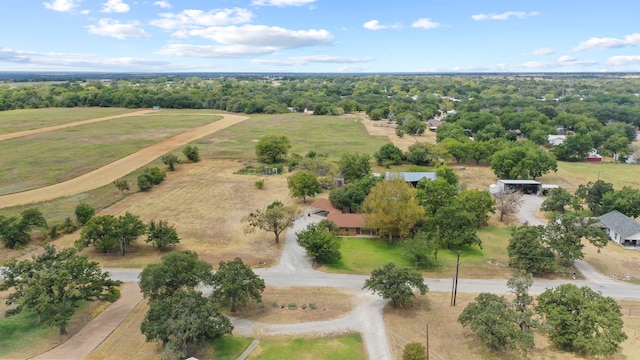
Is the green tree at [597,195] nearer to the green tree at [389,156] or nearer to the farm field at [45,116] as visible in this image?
the green tree at [389,156]

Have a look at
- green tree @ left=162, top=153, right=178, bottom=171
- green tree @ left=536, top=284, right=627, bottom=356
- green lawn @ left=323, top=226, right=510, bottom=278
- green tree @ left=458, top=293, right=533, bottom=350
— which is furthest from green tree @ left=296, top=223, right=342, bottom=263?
green tree @ left=162, top=153, right=178, bottom=171

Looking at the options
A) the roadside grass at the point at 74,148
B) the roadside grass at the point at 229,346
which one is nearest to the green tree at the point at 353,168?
the roadside grass at the point at 229,346

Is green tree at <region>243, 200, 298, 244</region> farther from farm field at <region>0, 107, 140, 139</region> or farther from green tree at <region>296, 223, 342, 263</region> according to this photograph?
farm field at <region>0, 107, 140, 139</region>

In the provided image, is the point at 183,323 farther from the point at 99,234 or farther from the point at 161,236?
the point at 99,234

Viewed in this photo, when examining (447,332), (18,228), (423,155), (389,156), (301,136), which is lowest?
(447,332)

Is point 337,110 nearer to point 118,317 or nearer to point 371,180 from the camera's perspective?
point 371,180

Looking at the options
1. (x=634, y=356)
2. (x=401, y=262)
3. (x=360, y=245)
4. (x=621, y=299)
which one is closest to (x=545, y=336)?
(x=634, y=356)

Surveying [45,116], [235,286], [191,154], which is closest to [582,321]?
[235,286]
